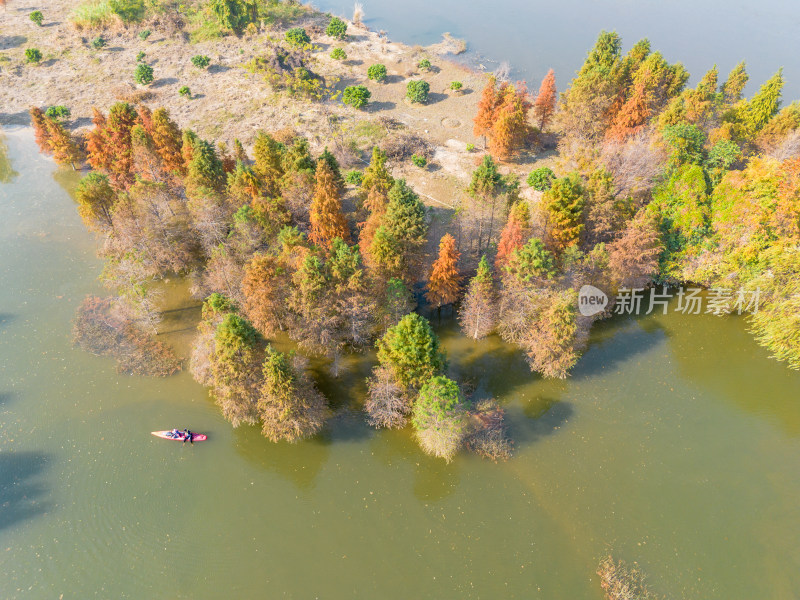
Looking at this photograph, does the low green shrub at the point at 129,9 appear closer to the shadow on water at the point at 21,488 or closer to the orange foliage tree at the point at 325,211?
the orange foliage tree at the point at 325,211

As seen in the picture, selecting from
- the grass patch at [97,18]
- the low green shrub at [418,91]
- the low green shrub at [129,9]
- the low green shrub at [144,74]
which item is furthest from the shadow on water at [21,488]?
the grass patch at [97,18]

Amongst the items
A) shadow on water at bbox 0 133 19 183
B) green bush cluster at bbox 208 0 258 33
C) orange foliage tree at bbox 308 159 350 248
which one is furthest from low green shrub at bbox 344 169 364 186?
green bush cluster at bbox 208 0 258 33

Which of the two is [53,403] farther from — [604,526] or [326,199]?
[604,526]

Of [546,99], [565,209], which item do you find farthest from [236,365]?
[546,99]

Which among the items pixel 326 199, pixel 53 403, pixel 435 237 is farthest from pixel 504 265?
pixel 53 403

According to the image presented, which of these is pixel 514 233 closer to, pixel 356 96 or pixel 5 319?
pixel 356 96

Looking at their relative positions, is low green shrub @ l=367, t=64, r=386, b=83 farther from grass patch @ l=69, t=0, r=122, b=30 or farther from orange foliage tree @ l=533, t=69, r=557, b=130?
grass patch @ l=69, t=0, r=122, b=30
